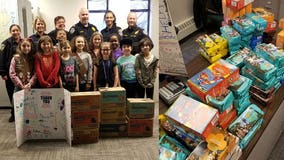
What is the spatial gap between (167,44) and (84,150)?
0.99 metres

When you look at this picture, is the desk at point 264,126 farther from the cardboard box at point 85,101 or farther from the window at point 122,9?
the window at point 122,9

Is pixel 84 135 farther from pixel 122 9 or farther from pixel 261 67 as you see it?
pixel 261 67

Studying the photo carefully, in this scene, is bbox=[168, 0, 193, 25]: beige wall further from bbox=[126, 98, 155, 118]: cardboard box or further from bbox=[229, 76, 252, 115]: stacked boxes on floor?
bbox=[229, 76, 252, 115]: stacked boxes on floor

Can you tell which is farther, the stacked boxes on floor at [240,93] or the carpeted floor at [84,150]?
the stacked boxes on floor at [240,93]

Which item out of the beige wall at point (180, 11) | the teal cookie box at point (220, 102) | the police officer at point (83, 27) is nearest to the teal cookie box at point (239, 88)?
the teal cookie box at point (220, 102)

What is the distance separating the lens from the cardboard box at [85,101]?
2062mm

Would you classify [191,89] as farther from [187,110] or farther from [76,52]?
[76,52]

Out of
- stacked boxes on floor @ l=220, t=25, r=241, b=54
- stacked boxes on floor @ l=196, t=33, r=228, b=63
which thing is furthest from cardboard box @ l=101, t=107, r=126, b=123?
stacked boxes on floor @ l=220, t=25, r=241, b=54

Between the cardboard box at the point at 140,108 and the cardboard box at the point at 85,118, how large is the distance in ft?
0.62

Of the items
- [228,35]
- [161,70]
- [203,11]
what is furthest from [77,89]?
[228,35]

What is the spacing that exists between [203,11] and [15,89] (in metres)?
1.18

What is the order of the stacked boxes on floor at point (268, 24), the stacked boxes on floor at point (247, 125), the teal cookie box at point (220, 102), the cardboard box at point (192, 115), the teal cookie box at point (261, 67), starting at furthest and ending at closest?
the stacked boxes on floor at point (268, 24)
the teal cookie box at point (261, 67)
the stacked boxes on floor at point (247, 125)
the teal cookie box at point (220, 102)
the cardboard box at point (192, 115)

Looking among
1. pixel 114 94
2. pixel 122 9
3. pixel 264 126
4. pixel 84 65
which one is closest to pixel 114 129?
pixel 114 94

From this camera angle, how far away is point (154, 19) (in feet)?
4.91
